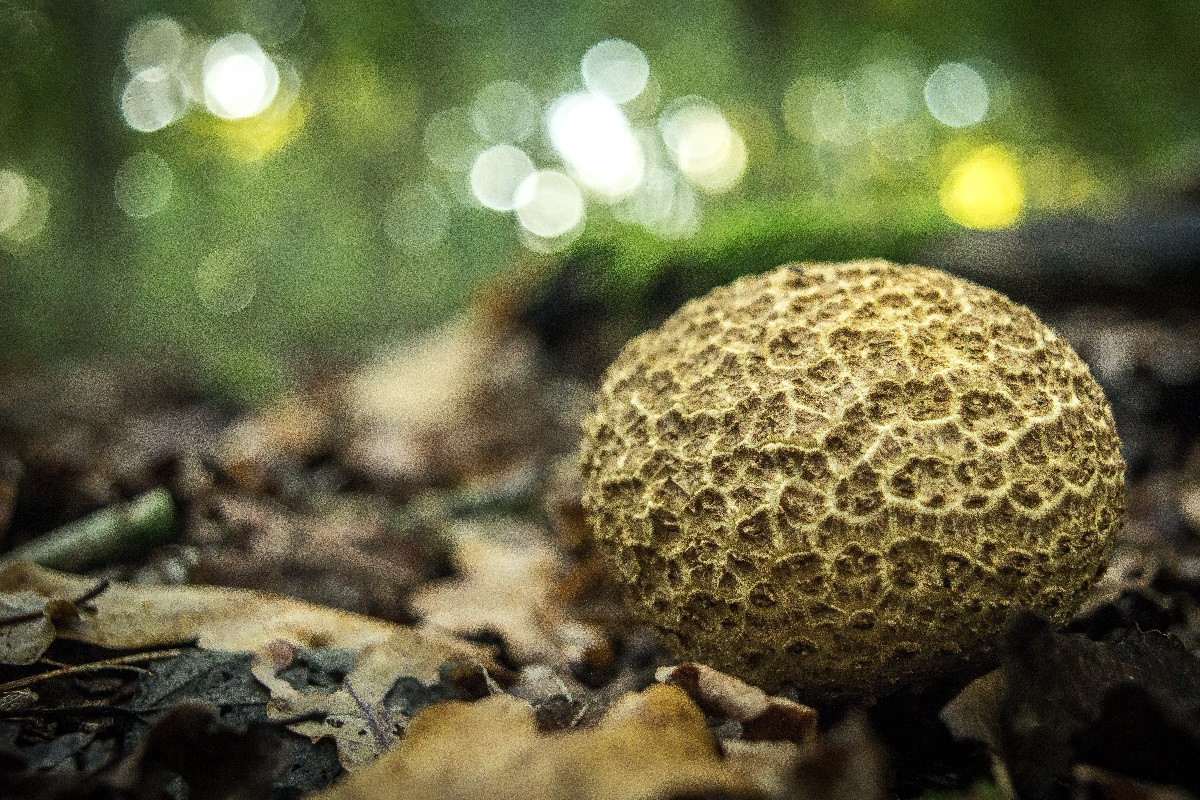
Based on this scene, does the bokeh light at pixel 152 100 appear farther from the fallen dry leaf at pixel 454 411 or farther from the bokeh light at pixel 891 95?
the bokeh light at pixel 891 95

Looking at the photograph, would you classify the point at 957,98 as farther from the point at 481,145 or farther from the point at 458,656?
the point at 458,656

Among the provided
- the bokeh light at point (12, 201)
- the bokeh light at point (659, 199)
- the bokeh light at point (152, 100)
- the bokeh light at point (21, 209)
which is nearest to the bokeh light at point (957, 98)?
the bokeh light at point (659, 199)

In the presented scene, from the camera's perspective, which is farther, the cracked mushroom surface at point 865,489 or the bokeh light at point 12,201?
the bokeh light at point 12,201

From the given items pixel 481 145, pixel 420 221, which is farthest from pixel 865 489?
pixel 420 221

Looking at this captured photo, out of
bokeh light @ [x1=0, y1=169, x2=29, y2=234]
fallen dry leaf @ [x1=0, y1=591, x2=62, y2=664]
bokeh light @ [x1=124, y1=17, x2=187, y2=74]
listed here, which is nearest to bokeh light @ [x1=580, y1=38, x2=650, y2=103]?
bokeh light @ [x1=124, y1=17, x2=187, y2=74]

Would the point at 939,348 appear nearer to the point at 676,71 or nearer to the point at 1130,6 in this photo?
the point at 1130,6
